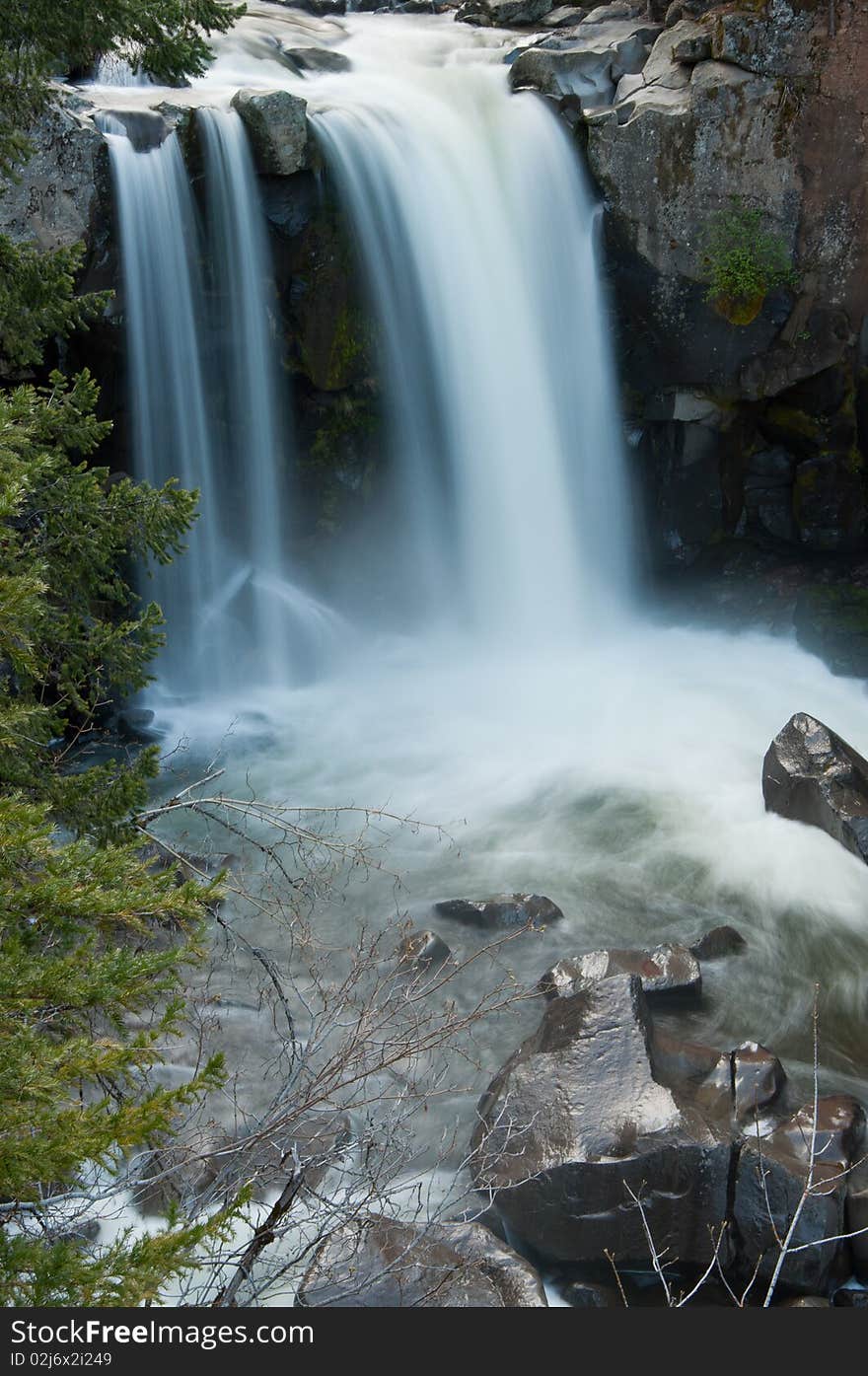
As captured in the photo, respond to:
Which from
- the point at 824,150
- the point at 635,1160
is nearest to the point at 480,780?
the point at 635,1160

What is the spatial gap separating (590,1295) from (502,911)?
10.2 feet

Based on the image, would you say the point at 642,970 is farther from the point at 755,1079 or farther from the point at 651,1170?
the point at 651,1170

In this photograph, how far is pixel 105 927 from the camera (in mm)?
3723

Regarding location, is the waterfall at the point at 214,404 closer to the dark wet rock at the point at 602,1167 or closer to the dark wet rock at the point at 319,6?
the dark wet rock at the point at 319,6

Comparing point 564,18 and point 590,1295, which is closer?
point 590,1295

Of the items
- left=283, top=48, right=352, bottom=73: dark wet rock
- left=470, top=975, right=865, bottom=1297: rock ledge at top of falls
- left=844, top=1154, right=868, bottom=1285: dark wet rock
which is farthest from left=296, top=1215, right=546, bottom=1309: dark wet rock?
left=283, top=48, right=352, bottom=73: dark wet rock

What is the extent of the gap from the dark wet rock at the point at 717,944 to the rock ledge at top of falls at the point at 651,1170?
1.81 meters

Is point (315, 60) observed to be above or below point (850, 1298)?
above

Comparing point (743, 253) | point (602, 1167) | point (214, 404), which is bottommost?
point (602, 1167)

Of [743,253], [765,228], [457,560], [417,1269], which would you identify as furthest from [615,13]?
[417,1269]

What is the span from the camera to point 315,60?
13.3 metres

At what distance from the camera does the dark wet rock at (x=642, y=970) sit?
684cm

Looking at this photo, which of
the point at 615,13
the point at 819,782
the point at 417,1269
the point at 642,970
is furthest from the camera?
the point at 615,13

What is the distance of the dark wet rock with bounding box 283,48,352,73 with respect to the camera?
13.2 m
